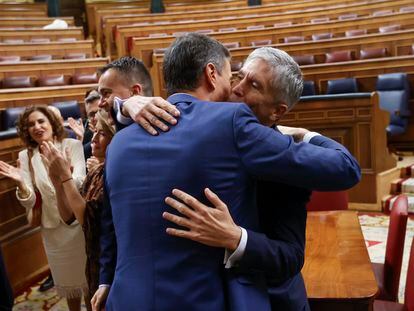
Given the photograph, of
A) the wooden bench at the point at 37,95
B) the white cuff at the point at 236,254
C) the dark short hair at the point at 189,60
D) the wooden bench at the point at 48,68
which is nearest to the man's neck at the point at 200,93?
the dark short hair at the point at 189,60

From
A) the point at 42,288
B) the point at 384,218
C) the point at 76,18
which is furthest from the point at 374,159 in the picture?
the point at 76,18

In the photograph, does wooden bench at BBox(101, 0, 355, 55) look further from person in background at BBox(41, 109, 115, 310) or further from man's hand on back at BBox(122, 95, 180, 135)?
man's hand on back at BBox(122, 95, 180, 135)

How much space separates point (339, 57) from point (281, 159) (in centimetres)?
401

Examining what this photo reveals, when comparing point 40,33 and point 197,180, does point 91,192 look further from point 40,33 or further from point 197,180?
point 40,33

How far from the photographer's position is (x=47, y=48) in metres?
5.84

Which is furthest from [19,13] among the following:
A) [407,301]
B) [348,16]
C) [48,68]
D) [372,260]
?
[407,301]

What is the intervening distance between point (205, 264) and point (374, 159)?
254cm

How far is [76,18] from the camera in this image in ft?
31.3

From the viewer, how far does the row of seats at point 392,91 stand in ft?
12.5

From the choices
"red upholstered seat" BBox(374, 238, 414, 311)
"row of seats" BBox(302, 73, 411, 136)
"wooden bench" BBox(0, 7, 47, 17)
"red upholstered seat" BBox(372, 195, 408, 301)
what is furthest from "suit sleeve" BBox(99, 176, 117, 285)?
"wooden bench" BBox(0, 7, 47, 17)

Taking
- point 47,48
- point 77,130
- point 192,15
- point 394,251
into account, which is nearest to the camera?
point 394,251

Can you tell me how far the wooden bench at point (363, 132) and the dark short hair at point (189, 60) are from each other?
242 cm

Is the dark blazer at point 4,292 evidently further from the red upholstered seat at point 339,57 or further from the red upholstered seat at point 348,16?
the red upholstered seat at point 348,16

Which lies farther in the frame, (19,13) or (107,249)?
(19,13)
